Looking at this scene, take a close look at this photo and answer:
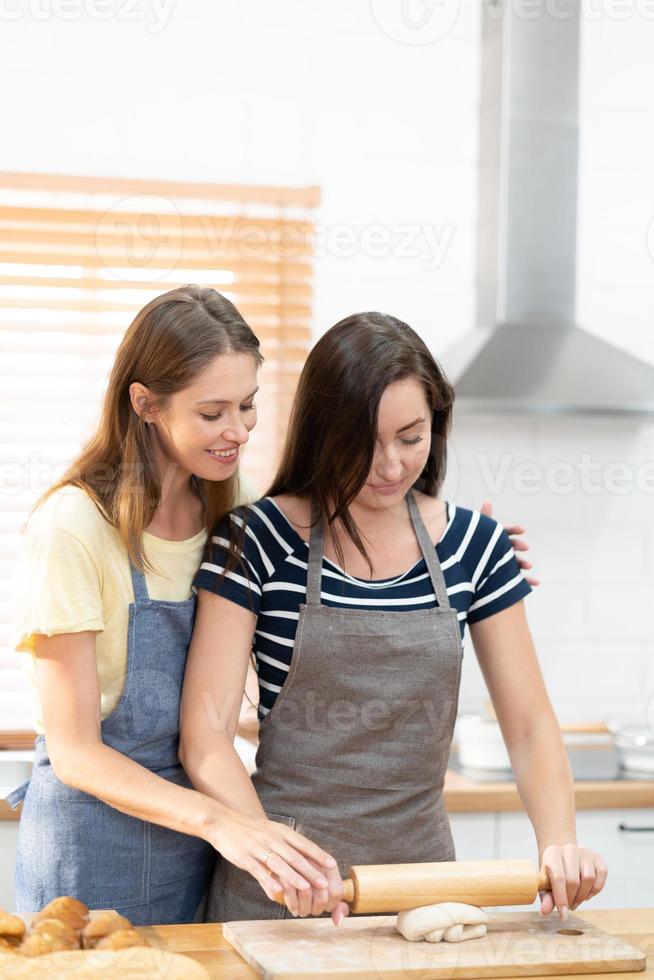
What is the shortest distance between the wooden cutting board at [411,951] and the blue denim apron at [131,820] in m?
0.21

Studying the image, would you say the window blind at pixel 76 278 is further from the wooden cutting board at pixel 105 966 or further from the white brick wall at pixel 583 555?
the wooden cutting board at pixel 105 966

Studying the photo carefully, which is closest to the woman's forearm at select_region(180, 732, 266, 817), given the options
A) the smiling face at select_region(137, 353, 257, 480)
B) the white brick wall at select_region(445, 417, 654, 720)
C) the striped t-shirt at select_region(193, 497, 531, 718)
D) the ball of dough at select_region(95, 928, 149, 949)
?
the striped t-shirt at select_region(193, 497, 531, 718)

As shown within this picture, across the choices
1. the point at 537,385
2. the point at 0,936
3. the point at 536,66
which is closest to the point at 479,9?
the point at 536,66

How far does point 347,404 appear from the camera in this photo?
1.39m

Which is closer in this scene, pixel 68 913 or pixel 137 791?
pixel 68 913

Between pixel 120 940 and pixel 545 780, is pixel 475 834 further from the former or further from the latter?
pixel 120 940

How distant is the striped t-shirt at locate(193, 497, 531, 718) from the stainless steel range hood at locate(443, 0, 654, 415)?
0.81 meters

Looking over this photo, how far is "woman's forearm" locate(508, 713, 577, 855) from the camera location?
140 cm

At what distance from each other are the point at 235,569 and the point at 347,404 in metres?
0.25

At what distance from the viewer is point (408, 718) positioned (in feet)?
4.67

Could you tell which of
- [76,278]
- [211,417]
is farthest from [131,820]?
[76,278]

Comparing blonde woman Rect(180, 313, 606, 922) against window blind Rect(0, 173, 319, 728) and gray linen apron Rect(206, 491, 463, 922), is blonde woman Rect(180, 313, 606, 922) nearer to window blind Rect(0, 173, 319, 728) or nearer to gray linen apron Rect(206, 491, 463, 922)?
gray linen apron Rect(206, 491, 463, 922)

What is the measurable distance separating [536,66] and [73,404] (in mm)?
1160

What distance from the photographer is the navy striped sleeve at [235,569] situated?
1382 mm
